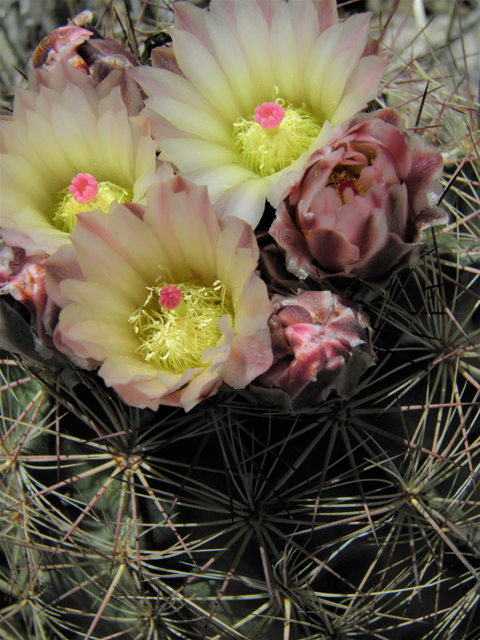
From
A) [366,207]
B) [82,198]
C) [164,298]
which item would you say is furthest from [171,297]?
[366,207]

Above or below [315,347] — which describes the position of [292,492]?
below

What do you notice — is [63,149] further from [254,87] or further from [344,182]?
[344,182]

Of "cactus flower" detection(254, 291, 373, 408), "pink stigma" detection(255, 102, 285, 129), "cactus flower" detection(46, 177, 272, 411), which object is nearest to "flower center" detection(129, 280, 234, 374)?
"cactus flower" detection(46, 177, 272, 411)

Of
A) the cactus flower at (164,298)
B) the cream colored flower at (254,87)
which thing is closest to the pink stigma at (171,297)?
the cactus flower at (164,298)

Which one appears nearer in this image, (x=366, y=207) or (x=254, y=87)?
(x=366, y=207)

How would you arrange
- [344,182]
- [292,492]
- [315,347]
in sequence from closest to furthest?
[315,347]
[344,182]
[292,492]

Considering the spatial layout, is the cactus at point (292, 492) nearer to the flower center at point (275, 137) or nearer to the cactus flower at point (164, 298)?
the cactus flower at point (164, 298)
